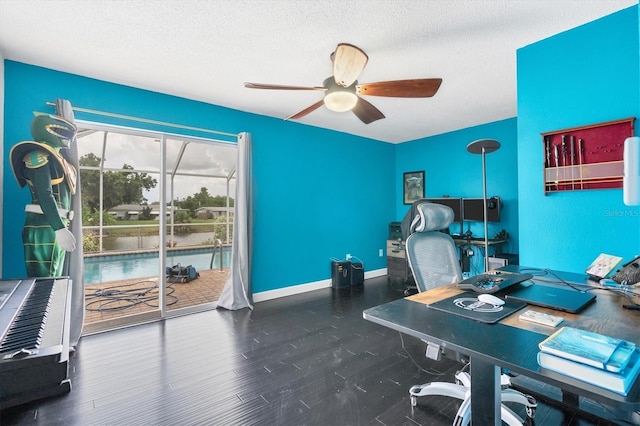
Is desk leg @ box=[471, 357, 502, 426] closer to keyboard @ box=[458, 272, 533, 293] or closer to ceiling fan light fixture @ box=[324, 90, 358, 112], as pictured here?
keyboard @ box=[458, 272, 533, 293]

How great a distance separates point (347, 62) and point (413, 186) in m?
3.90

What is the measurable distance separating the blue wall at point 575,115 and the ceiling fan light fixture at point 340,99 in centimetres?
139

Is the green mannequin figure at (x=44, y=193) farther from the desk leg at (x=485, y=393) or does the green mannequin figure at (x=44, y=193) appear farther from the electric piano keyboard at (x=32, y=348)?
the desk leg at (x=485, y=393)

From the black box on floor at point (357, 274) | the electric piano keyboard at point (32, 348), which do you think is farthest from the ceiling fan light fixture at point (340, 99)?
the black box on floor at point (357, 274)

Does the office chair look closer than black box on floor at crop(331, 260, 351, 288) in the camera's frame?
Yes

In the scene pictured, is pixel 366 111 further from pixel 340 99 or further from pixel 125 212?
pixel 125 212

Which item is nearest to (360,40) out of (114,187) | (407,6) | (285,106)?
(407,6)

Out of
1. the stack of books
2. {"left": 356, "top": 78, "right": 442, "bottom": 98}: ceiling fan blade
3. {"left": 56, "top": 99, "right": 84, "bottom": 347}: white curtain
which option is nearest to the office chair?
{"left": 356, "top": 78, "right": 442, "bottom": 98}: ceiling fan blade

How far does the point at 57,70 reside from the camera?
2.63 meters

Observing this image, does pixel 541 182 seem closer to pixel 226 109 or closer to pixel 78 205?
pixel 226 109

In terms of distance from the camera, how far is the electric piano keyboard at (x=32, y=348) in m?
0.80

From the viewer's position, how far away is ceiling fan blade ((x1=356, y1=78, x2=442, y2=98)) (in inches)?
81.1

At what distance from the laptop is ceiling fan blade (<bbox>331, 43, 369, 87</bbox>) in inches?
63.4

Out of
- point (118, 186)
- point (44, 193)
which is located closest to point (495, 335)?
point (44, 193)
